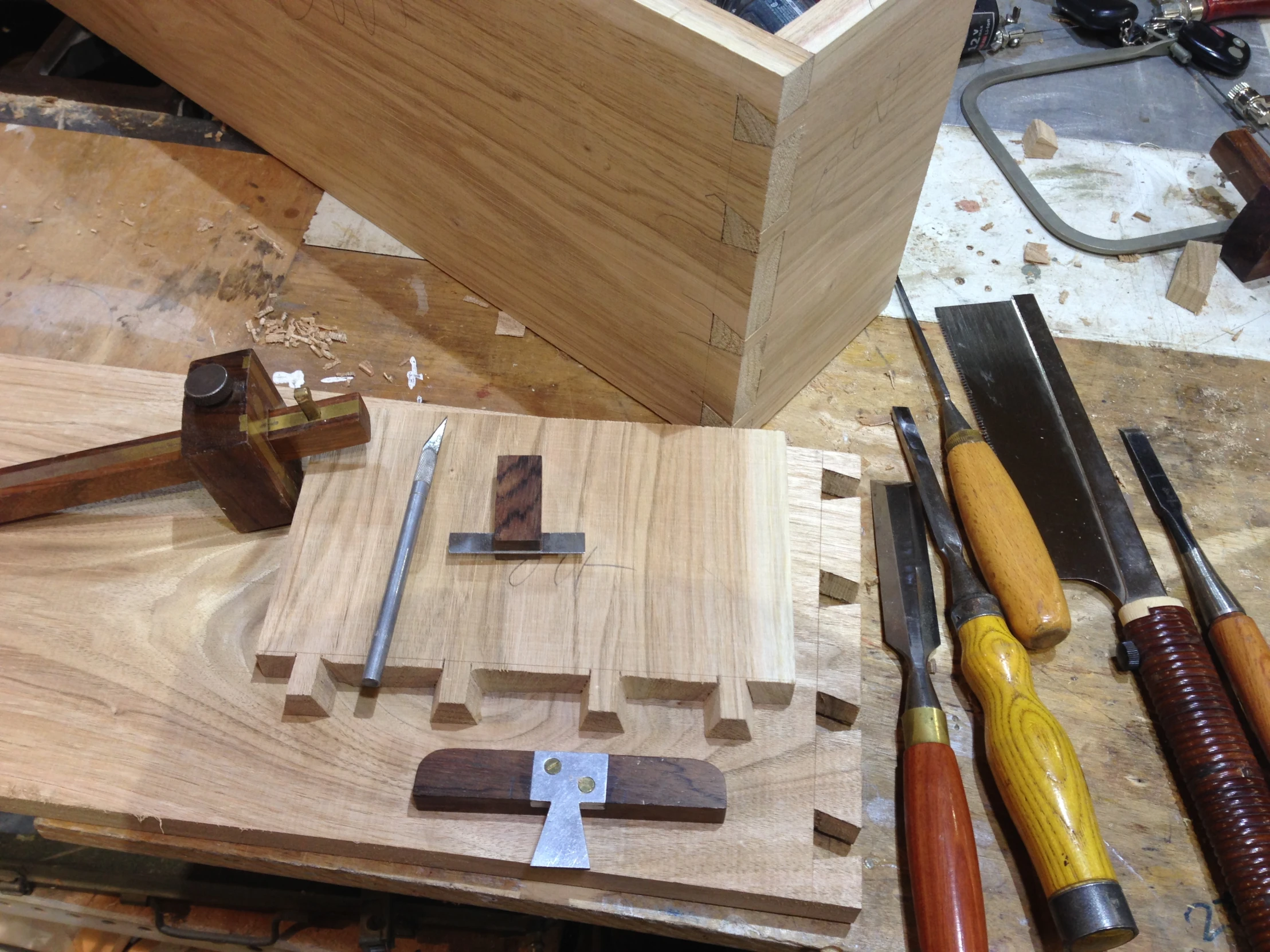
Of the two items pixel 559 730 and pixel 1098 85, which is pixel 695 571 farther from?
pixel 1098 85

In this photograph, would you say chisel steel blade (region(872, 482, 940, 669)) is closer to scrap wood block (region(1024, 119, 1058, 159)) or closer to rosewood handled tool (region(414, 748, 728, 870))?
rosewood handled tool (region(414, 748, 728, 870))

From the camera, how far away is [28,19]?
1919 mm

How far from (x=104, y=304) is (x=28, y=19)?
3.54 feet

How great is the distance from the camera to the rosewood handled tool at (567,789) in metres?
0.79

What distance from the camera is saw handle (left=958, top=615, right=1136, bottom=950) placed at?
2.70 ft

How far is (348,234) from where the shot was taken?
1.36 m

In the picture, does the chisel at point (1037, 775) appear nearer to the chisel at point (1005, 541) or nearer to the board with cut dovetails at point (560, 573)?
the chisel at point (1005, 541)

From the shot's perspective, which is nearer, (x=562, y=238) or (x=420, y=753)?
(x=420, y=753)

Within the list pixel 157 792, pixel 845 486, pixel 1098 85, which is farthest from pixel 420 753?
pixel 1098 85

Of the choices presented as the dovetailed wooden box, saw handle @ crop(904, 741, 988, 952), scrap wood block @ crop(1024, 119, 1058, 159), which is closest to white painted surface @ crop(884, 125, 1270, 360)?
scrap wood block @ crop(1024, 119, 1058, 159)

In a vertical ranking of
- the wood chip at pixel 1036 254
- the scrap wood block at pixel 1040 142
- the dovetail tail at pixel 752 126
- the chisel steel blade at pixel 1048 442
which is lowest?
the chisel steel blade at pixel 1048 442

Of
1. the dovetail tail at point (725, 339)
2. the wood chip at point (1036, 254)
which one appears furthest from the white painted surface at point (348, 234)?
the wood chip at point (1036, 254)

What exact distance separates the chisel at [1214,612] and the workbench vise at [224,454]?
0.89 m

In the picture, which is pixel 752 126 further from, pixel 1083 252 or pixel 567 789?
pixel 1083 252
